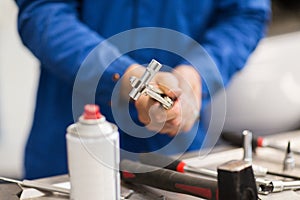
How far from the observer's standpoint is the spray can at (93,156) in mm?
634

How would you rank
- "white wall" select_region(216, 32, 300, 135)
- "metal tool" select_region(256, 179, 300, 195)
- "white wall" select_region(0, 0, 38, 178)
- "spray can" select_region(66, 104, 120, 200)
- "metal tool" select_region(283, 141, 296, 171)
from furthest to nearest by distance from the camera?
1. "white wall" select_region(0, 0, 38, 178)
2. "white wall" select_region(216, 32, 300, 135)
3. "metal tool" select_region(283, 141, 296, 171)
4. "metal tool" select_region(256, 179, 300, 195)
5. "spray can" select_region(66, 104, 120, 200)

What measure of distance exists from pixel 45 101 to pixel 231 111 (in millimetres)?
746

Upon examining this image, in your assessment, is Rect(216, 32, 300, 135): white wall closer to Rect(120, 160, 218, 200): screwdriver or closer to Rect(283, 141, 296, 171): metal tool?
Rect(283, 141, 296, 171): metal tool

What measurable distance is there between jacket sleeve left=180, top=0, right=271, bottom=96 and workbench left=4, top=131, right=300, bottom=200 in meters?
0.10

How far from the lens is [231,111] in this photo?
1597 mm

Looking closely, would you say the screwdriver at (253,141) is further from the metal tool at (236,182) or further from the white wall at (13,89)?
the white wall at (13,89)

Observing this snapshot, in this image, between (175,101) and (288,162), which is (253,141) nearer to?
(288,162)

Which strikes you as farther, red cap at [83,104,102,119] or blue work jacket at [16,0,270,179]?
blue work jacket at [16,0,270,179]

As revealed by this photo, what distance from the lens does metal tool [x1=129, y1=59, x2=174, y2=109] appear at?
2.20ft

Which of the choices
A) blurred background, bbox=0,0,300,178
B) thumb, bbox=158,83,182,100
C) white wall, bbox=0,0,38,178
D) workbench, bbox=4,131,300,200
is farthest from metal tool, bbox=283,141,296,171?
white wall, bbox=0,0,38,178

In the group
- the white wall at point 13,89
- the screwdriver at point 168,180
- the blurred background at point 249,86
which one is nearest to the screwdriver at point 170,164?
the screwdriver at point 168,180

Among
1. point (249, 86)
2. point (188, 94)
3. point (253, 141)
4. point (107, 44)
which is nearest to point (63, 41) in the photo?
point (107, 44)

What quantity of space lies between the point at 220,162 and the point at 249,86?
789 millimetres

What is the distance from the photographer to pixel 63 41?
86 centimetres
